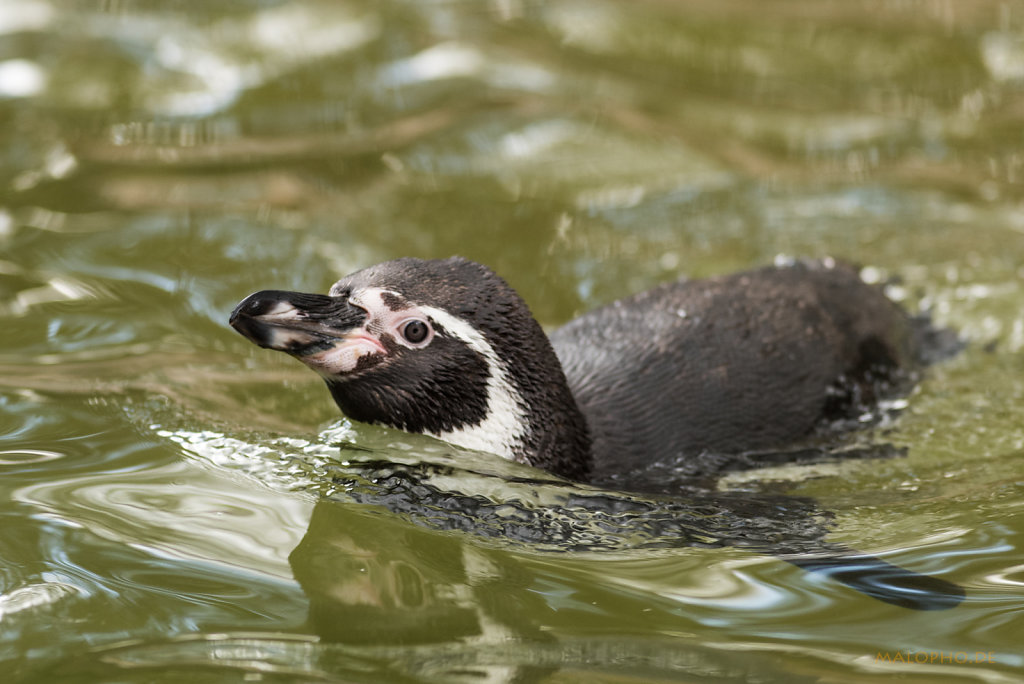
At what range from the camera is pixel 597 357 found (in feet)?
16.2

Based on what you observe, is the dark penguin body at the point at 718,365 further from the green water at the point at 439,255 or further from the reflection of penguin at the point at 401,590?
the reflection of penguin at the point at 401,590

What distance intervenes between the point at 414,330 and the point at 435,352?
0.10 meters

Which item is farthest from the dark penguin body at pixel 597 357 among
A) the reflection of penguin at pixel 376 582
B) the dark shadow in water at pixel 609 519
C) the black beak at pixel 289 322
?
the reflection of penguin at pixel 376 582

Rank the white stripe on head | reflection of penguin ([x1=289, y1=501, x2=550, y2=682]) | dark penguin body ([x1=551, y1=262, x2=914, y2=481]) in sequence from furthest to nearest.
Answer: dark penguin body ([x1=551, y1=262, x2=914, y2=481]) < the white stripe on head < reflection of penguin ([x1=289, y1=501, x2=550, y2=682])

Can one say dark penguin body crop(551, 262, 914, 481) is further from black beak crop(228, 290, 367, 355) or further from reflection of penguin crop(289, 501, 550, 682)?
black beak crop(228, 290, 367, 355)

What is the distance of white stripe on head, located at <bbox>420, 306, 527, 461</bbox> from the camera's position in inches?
165

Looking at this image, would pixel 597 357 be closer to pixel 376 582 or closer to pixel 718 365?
pixel 718 365

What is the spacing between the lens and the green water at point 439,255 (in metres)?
3.53

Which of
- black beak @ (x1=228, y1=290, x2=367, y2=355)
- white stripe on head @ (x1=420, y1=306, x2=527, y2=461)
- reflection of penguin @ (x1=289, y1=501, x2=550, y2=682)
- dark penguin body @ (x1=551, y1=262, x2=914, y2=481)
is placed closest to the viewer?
reflection of penguin @ (x1=289, y1=501, x2=550, y2=682)

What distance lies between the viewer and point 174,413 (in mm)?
4926

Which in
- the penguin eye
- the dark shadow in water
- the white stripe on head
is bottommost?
the dark shadow in water

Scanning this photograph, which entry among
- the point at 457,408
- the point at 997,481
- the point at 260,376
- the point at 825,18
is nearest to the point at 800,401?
the point at 997,481

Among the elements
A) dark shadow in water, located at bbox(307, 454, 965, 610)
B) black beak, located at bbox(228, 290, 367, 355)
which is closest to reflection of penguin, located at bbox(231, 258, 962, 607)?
black beak, located at bbox(228, 290, 367, 355)

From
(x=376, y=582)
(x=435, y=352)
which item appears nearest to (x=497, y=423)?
(x=435, y=352)
